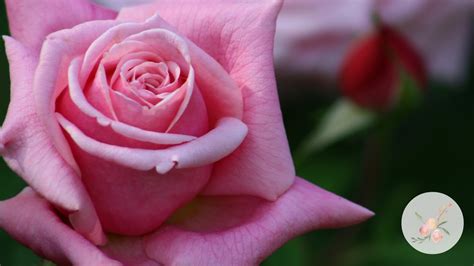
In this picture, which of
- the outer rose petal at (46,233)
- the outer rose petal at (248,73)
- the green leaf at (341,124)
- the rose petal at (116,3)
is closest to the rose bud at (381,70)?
the green leaf at (341,124)

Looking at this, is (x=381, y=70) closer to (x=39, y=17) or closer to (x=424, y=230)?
(x=424, y=230)

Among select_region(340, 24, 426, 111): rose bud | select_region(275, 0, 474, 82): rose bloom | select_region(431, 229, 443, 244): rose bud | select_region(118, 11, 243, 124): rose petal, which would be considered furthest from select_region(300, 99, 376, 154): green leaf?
select_region(118, 11, 243, 124): rose petal

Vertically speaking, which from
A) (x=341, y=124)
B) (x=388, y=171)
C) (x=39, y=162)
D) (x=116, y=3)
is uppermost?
(x=39, y=162)

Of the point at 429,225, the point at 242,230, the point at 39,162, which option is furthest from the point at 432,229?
the point at 39,162

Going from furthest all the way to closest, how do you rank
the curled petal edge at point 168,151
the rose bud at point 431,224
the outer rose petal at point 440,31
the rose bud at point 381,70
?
the outer rose petal at point 440,31 → the rose bud at point 381,70 → the rose bud at point 431,224 → the curled petal edge at point 168,151

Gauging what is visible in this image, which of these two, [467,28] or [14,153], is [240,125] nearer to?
[14,153]

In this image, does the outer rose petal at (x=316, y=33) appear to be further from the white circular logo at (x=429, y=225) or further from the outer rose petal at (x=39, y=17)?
the outer rose petal at (x=39, y=17)

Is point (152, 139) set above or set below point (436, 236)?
above
